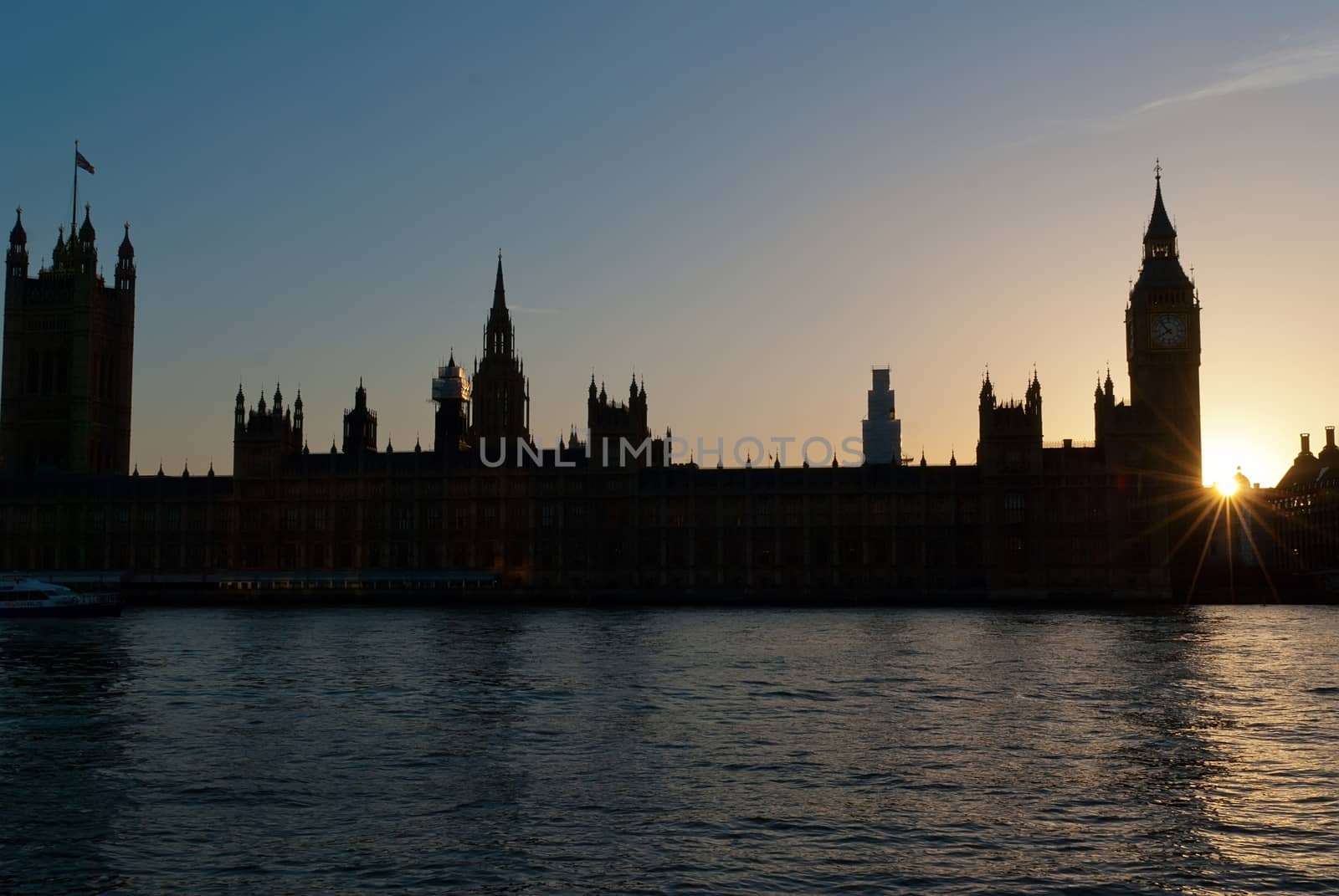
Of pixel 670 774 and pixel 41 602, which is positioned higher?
pixel 41 602

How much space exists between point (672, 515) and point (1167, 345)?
199 ft

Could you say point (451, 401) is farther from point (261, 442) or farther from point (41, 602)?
point (41, 602)

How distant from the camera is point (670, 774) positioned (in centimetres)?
3381

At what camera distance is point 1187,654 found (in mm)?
69375

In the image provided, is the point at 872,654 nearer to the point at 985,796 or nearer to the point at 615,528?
the point at 985,796

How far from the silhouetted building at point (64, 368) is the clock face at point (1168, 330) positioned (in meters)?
132

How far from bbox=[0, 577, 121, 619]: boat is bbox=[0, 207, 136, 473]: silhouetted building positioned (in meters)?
71.1

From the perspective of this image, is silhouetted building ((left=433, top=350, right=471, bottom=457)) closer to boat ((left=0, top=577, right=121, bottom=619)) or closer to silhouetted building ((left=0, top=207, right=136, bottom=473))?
silhouetted building ((left=0, top=207, right=136, bottom=473))

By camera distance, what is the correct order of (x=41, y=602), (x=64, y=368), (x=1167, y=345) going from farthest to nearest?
(x=64, y=368) → (x=1167, y=345) → (x=41, y=602)

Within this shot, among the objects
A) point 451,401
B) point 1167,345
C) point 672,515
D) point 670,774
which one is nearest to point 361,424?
point 451,401

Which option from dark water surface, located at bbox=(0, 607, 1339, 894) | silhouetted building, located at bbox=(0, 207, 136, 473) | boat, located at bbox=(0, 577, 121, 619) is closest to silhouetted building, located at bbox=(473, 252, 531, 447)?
silhouetted building, located at bbox=(0, 207, 136, 473)

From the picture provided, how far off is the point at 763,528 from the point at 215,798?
114 meters

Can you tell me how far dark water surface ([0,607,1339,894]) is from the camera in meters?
24.7

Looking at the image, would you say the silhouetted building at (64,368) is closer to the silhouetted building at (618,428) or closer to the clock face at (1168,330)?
the silhouetted building at (618,428)
